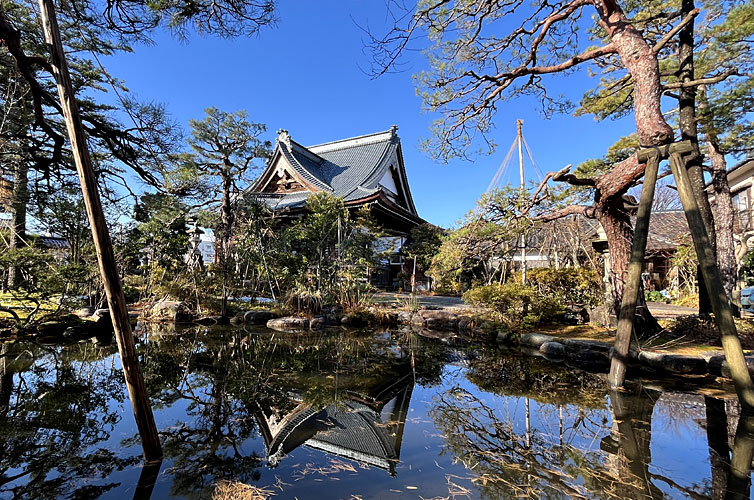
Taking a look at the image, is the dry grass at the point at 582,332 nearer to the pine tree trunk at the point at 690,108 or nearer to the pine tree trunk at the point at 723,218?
the pine tree trunk at the point at 690,108

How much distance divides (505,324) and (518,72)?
4.59 m

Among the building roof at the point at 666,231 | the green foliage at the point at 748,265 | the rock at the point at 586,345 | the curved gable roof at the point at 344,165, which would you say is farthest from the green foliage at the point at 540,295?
the green foliage at the point at 748,265

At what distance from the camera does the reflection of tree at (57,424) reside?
6.18ft

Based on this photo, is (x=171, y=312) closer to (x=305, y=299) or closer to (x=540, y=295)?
(x=305, y=299)

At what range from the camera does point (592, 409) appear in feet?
10.2

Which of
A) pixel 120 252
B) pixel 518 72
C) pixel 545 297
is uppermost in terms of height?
pixel 518 72

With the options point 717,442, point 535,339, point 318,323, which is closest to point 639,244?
point 717,442

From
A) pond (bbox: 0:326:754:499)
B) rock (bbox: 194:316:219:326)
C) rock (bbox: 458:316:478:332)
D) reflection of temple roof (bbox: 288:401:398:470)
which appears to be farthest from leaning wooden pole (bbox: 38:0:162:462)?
rock (bbox: 194:316:219:326)

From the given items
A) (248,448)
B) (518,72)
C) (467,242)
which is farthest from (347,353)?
(518,72)

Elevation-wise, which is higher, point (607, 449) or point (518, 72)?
point (518, 72)

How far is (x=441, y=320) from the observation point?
831cm

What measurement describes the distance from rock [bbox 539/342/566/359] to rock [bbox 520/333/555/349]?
0.58 ft

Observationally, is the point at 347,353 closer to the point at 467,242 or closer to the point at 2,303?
the point at 467,242

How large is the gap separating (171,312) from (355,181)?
9170 mm
